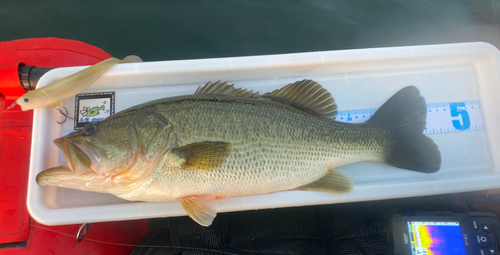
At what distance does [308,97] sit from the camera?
4.99 ft

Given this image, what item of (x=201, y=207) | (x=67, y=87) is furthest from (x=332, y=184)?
(x=67, y=87)

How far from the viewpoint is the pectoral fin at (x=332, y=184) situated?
1.46 metres

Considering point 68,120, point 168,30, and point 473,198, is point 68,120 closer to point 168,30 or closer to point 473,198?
point 168,30

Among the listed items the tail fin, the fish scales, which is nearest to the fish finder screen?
the tail fin

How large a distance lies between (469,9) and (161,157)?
328 centimetres

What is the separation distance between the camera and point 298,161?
138cm

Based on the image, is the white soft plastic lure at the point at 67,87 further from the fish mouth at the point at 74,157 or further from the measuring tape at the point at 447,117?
the measuring tape at the point at 447,117

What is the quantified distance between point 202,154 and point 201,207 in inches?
11.7

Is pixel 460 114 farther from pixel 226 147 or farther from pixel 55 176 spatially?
pixel 55 176

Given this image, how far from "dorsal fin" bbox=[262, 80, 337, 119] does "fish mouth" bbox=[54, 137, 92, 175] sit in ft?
3.21

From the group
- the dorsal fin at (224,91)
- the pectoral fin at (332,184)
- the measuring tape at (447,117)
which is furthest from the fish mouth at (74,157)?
the measuring tape at (447,117)

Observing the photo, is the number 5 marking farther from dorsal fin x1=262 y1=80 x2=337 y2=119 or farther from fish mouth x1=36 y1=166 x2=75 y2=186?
fish mouth x1=36 y1=166 x2=75 y2=186

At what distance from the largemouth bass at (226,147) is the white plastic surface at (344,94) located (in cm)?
15

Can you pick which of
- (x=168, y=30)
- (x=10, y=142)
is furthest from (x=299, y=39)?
(x=10, y=142)
